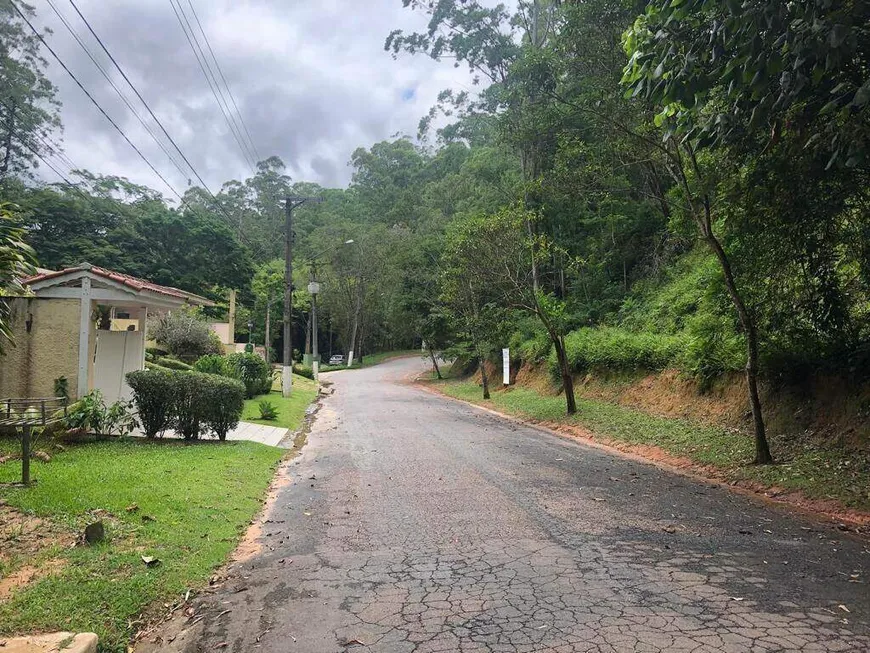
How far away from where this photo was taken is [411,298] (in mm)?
41844

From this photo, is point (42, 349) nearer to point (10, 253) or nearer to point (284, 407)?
point (10, 253)

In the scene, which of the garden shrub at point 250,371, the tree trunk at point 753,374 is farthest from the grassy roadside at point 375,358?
the tree trunk at point 753,374

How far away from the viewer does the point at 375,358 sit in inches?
2694

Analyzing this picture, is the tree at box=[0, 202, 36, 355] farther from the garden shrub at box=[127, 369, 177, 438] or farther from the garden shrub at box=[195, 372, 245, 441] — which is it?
the garden shrub at box=[195, 372, 245, 441]

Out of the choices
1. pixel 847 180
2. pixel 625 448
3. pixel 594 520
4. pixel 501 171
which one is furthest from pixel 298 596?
pixel 501 171

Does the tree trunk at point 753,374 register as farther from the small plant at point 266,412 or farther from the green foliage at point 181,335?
the green foliage at point 181,335

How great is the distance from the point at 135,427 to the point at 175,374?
3.97 ft

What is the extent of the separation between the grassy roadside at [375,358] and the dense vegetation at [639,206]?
32.5 feet

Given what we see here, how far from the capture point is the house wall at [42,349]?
35.1 ft

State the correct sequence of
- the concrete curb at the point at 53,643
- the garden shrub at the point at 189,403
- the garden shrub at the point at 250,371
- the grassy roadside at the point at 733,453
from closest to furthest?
the concrete curb at the point at 53,643, the grassy roadside at the point at 733,453, the garden shrub at the point at 189,403, the garden shrub at the point at 250,371

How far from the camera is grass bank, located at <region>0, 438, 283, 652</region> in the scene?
4.04 m

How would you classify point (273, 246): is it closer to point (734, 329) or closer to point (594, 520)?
point (734, 329)

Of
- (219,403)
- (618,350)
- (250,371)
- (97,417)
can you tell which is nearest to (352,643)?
(97,417)

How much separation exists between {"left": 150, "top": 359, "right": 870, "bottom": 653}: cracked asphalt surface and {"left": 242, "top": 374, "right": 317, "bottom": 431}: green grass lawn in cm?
830
